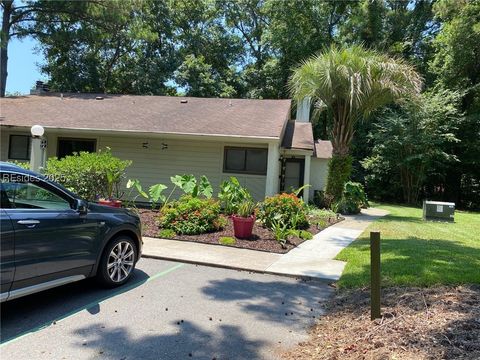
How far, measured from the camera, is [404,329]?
3.86 meters

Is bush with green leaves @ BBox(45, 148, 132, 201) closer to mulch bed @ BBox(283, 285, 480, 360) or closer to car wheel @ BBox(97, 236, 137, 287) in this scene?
car wheel @ BBox(97, 236, 137, 287)

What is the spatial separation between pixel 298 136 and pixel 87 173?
366 inches

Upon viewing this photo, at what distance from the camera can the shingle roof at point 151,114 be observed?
14195 mm

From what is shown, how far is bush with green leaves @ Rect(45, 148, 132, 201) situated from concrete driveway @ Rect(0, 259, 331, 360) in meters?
5.29

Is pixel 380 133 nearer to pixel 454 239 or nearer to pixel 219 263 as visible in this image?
pixel 454 239

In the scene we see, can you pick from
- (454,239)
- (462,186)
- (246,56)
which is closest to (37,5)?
(246,56)

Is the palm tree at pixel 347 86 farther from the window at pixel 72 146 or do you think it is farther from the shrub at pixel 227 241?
the window at pixel 72 146

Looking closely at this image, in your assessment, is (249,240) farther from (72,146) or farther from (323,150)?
(323,150)

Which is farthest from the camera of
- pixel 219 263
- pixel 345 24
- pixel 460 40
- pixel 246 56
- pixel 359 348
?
pixel 246 56

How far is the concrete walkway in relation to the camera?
7027 mm

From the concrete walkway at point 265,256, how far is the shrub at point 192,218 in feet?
2.45

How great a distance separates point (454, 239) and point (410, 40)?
2372cm

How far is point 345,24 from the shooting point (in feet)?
94.4

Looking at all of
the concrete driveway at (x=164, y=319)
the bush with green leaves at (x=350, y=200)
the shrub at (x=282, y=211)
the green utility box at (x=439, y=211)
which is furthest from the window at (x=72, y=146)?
the green utility box at (x=439, y=211)
